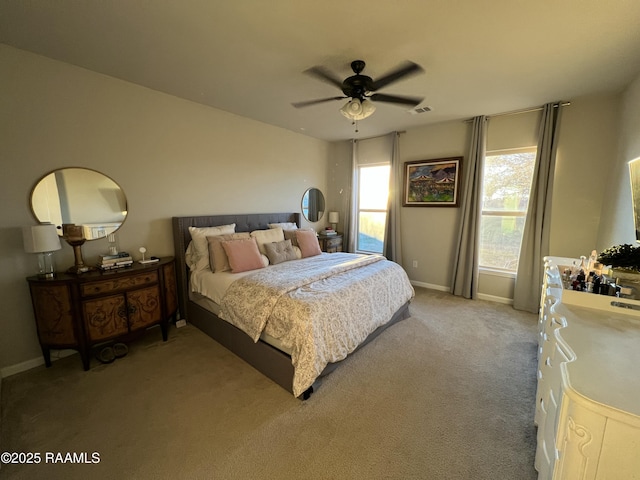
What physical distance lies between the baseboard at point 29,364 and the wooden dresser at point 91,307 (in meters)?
0.13

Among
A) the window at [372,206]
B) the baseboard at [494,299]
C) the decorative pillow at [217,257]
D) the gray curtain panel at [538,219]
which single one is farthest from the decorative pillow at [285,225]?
the gray curtain panel at [538,219]

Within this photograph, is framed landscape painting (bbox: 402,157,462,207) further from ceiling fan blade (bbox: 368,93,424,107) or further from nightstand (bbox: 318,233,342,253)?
ceiling fan blade (bbox: 368,93,424,107)

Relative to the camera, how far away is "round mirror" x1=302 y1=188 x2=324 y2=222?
16.6 ft

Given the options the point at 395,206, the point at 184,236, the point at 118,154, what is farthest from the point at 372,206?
the point at 118,154

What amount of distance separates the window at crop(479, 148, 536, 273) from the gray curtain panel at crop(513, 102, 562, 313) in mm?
195

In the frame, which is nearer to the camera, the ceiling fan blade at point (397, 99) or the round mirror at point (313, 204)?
the ceiling fan blade at point (397, 99)

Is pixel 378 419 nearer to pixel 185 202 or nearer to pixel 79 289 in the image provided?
pixel 79 289

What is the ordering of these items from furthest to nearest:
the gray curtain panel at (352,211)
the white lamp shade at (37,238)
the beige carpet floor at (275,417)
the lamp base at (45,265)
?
the gray curtain panel at (352,211), the lamp base at (45,265), the white lamp shade at (37,238), the beige carpet floor at (275,417)

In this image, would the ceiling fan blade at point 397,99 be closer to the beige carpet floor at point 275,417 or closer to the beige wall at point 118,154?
the beige wall at point 118,154

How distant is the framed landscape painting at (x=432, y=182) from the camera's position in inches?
162

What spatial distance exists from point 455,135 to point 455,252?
1.91 meters

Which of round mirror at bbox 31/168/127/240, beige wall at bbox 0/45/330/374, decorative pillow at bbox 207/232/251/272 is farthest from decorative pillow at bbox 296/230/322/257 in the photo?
round mirror at bbox 31/168/127/240

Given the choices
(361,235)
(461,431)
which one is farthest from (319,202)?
(461,431)

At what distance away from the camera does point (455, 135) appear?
13.3 ft
